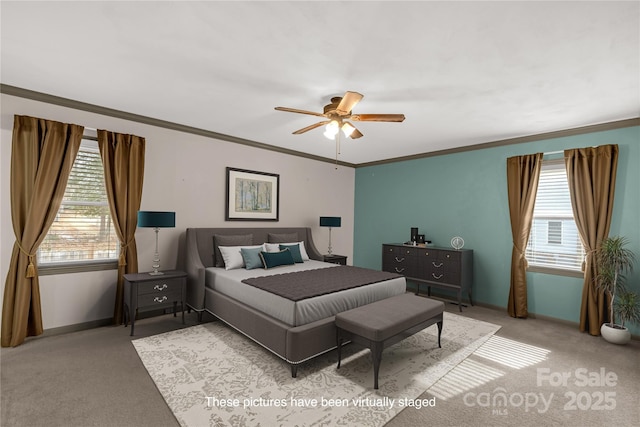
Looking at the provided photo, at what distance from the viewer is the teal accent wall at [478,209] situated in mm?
3740

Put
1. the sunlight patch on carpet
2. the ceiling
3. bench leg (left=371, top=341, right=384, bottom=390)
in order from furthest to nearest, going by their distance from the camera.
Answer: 1. the sunlight patch on carpet
2. bench leg (left=371, top=341, right=384, bottom=390)
3. the ceiling

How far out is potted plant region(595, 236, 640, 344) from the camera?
3.47 meters

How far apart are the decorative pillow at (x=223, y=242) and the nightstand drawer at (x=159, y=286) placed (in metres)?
0.73

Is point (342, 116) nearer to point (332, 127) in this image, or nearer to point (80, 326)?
point (332, 127)

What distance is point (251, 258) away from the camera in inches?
169

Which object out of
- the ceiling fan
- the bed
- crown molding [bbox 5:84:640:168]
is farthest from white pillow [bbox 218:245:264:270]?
the ceiling fan

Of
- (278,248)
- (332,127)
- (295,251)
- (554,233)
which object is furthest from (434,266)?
(332,127)

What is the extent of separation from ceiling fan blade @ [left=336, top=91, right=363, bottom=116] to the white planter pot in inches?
155

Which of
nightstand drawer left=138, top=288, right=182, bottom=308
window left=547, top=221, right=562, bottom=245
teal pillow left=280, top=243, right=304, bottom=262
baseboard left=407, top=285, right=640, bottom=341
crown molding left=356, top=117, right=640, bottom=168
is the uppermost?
crown molding left=356, top=117, right=640, bottom=168

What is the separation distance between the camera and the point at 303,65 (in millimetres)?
2547

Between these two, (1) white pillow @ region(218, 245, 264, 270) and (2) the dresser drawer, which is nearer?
(1) white pillow @ region(218, 245, 264, 270)

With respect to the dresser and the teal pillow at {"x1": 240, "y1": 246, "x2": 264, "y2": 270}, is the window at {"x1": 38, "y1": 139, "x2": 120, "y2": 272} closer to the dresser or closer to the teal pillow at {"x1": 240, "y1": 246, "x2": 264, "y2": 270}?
the teal pillow at {"x1": 240, "y1": 246, "x2": 264, "y2": 270}

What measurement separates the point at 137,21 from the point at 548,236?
534cm

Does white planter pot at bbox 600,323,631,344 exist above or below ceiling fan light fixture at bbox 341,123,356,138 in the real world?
below
